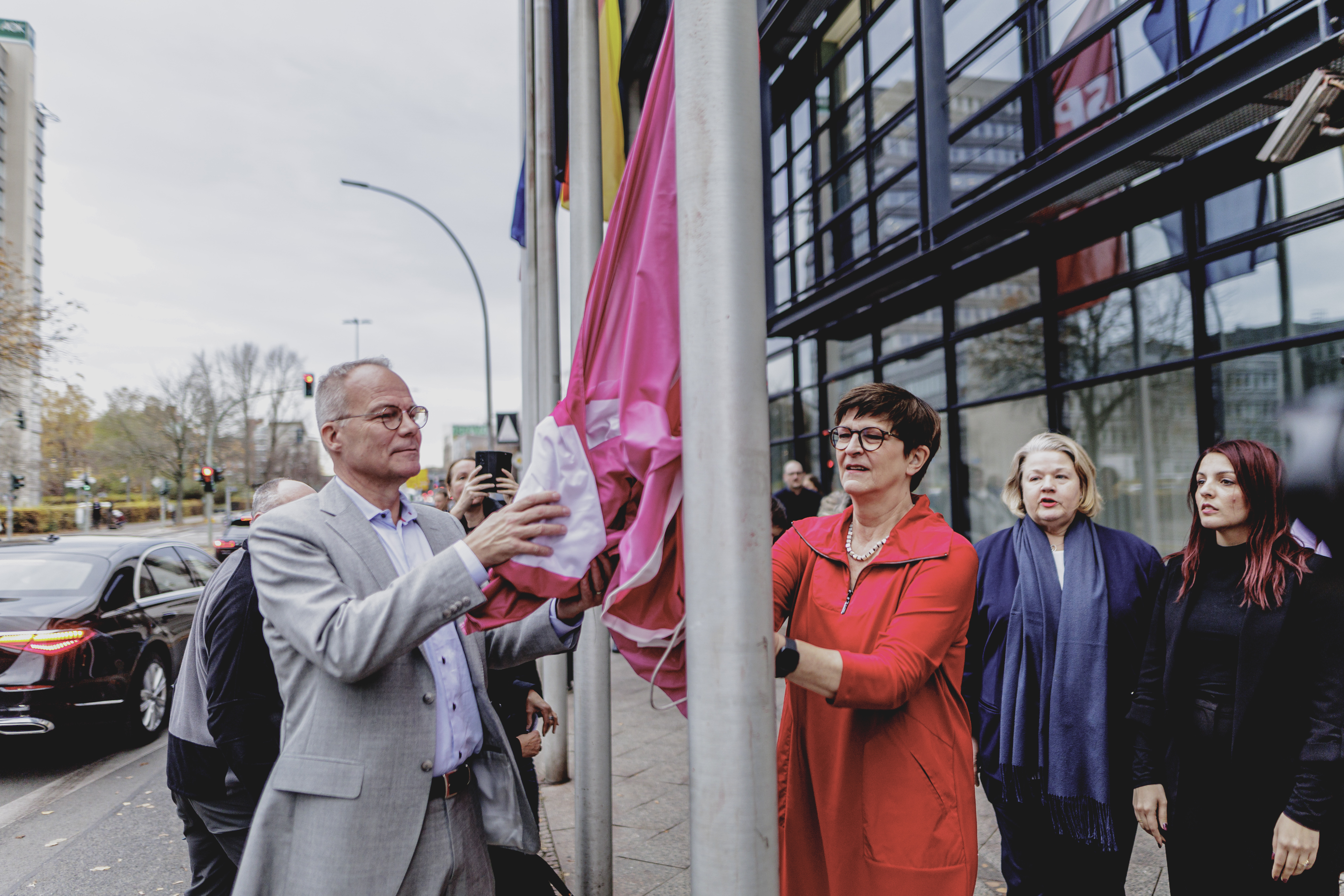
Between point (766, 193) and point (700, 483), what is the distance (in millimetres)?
12062

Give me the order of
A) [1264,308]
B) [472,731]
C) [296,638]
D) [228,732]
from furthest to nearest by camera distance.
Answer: [1264,308] → [228,732] → [472,731] → [296,638]

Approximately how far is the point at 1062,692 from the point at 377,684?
235 centimetres

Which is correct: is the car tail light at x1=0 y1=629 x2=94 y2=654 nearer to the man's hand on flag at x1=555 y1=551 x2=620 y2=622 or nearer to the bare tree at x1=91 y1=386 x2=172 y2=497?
the man's hand on flag at x1=555 y1=551 x2=620 y2=622

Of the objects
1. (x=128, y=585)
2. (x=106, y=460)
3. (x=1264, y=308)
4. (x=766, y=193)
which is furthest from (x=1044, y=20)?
(x=106, y=460)

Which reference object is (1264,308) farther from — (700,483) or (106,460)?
(106,460)

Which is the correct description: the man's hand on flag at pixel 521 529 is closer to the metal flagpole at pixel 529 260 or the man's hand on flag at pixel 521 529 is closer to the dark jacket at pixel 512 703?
the dark jacket at pixel 512 703

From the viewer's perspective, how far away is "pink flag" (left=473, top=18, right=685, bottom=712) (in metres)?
1.67

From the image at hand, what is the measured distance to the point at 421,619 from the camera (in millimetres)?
1762

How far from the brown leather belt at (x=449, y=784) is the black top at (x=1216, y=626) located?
7.49ft

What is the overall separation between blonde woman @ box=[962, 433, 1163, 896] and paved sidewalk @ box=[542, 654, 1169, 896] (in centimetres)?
20

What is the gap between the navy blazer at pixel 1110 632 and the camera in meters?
3.01

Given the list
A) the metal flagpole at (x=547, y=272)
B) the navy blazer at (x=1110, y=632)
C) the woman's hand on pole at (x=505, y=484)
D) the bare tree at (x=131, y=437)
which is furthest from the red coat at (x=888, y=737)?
the bare tree at (x=131, y=437)

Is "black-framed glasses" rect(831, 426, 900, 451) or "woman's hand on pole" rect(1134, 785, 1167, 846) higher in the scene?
"black-framed glasses" rect(831, 426, 900, 451)

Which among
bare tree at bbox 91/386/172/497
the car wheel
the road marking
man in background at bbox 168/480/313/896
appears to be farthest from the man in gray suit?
bare tree at bbox 91/386/172/497
